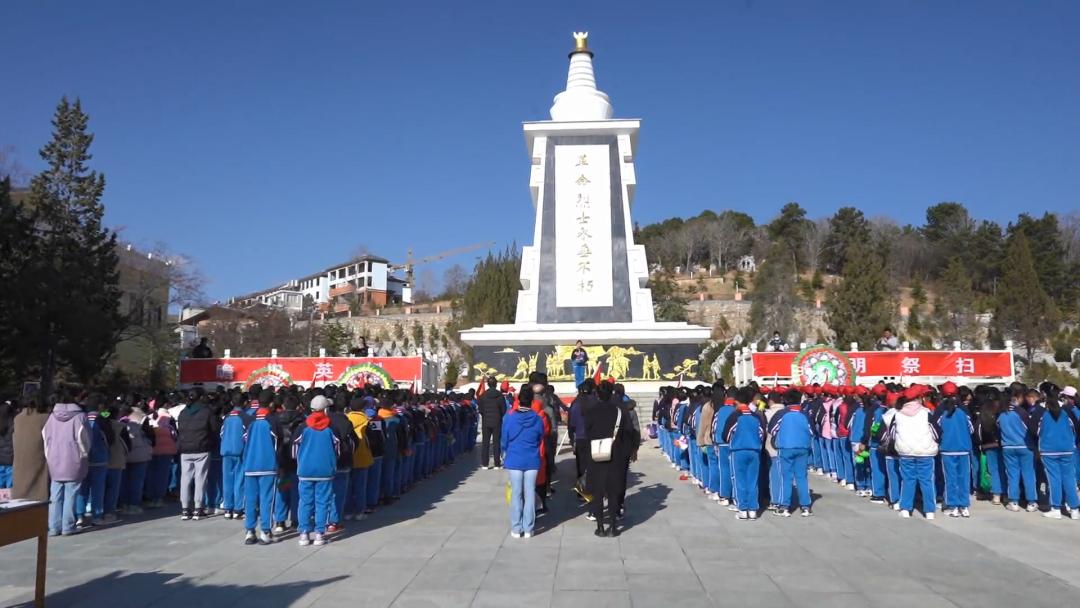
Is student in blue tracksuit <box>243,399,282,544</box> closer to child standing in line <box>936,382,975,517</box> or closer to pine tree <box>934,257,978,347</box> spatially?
child standing in line <box>936,382,975,517</box>

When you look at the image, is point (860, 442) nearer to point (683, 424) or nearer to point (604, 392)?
point (683, 424)

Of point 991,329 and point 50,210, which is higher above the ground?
point 50,210

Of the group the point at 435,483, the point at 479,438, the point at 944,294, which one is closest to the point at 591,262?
the point at 479,438

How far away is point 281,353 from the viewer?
160 ft

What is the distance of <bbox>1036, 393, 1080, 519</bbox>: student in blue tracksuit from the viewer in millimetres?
9578

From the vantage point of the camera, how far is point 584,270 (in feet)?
88.8

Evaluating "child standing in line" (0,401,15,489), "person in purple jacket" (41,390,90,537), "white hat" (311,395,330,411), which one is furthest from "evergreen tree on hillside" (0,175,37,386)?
"white hat" (311,395,330,411)

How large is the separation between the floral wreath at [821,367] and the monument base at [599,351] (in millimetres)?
3006

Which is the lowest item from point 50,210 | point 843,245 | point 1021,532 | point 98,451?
point 1021,532

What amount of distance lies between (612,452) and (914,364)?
19801 mm

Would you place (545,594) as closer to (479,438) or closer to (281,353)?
(479,438)

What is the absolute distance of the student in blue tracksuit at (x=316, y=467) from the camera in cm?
789

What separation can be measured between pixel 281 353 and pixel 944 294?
42.0 meters

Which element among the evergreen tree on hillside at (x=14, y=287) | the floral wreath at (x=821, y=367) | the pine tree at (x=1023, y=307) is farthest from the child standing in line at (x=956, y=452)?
the pine tree at (x=1023, y=307)
